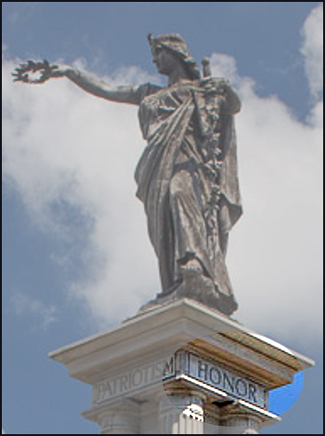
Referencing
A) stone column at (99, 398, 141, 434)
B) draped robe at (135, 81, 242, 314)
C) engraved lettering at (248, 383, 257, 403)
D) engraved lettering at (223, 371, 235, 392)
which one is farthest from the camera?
draped robe at (135, 81, 242, 314)

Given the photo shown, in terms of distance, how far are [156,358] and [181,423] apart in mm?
1161

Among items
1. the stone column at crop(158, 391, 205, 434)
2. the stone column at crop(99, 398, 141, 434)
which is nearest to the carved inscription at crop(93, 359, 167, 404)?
the stone column at crop(99, 398, 141, 434)

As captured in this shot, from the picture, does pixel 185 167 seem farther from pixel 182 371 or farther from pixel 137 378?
pixel 182 371

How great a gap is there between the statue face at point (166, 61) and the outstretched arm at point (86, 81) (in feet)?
1.98

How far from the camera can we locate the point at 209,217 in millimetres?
22547

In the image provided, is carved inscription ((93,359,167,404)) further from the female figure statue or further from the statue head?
the statue head

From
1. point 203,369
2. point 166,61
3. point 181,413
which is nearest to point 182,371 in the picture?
point 203,369

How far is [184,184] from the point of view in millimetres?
22469

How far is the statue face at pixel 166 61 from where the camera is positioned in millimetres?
23786

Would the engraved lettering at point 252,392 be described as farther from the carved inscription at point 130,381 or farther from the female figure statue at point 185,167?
the female figure statue at point 185,167

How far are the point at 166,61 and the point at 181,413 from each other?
7104mm

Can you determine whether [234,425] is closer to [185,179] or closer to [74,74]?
[185,179]

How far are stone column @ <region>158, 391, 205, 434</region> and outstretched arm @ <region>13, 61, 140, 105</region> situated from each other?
6550 millimetres

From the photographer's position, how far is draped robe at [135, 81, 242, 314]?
22016 mm
